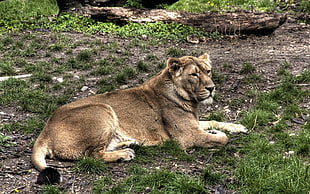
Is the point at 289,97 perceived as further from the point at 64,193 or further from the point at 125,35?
the point at 125,35

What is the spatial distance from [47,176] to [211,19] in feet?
29.1

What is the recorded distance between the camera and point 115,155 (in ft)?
20.0

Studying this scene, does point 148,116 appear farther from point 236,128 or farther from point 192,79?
point 236,128

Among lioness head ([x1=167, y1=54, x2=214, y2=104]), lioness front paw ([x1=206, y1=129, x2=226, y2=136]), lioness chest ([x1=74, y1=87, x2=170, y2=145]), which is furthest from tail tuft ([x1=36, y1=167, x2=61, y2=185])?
lioness front paw ([x1=206, y1=129, x2=226, y2=136])

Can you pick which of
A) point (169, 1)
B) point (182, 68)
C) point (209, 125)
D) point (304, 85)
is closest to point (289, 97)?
point (304, 85)

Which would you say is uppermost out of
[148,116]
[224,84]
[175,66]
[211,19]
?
[175,66]

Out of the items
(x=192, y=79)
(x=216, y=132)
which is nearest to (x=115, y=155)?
(x=192, y=79)

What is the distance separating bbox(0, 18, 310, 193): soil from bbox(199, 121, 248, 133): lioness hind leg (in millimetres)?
630

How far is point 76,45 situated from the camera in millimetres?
12008

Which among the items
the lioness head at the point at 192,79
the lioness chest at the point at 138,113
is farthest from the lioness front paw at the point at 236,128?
the lioness chest at the point at 138,113

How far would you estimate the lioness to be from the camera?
20.0ft

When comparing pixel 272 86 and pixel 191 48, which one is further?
pixel 191 48

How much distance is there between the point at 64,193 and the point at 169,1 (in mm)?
11777

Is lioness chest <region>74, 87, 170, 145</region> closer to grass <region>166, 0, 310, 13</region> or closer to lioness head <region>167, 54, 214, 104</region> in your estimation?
lioness head <region>167, 54, 214, 104</region>
